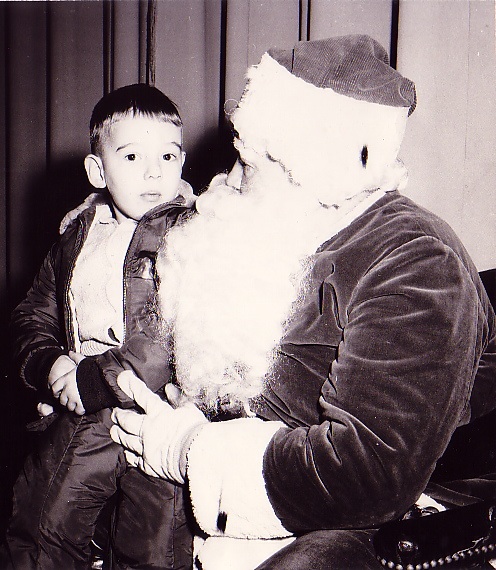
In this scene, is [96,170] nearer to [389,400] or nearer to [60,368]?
[60,368]

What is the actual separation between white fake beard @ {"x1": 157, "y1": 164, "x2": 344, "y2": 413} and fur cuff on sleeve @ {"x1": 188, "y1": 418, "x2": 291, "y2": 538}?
105 mm

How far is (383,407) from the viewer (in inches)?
26.9

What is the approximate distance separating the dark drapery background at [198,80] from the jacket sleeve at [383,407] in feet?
3.48

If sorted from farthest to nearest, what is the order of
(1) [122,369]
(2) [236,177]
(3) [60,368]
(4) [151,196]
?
(4) [151,196]
(3) [60,368]
(1) [122,369]
(2) [236,177]

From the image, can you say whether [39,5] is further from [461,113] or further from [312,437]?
[312,437]

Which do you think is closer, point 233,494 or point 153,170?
point 233,494

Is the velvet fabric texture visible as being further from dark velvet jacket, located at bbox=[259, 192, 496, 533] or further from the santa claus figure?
dark velvet jacket, located at bbox=[259, 192, 496, 533]

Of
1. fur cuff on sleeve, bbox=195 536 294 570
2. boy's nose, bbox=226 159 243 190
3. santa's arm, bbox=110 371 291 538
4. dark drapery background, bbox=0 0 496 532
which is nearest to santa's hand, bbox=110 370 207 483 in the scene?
santa's arm, bbox=110 371 291 538

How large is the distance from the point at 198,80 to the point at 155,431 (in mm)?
1587

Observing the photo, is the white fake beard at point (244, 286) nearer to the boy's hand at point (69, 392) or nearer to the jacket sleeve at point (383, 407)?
the jacket sleeve at point (383, 407)

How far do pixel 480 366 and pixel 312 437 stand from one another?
1.35ft

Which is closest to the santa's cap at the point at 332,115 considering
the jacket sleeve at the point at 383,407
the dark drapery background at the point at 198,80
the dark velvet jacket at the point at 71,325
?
the jacket sleeve at the point at 383,407

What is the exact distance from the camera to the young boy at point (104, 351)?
1060 mm

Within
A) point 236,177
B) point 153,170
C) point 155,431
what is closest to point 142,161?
point 153,170
